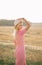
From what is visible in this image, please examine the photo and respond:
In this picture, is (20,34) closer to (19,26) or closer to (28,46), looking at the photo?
(19,26)

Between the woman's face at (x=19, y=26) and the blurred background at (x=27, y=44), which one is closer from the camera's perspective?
the woman's face at (x=19, y=26)

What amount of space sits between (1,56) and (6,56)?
0.25 ft

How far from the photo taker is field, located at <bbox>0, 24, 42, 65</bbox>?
2969 millimetres

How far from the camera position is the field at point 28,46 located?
2969 millimetres

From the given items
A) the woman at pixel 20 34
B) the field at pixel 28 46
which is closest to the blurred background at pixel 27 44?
the field at pixel 28 46

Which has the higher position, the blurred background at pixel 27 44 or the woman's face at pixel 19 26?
the woman's face at pixel 19 26

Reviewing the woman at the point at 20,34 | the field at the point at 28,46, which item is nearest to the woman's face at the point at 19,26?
the woman at the point at 20,34

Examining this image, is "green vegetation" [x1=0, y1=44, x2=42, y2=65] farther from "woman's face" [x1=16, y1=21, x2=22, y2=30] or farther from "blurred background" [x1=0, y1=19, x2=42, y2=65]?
"woman's face" [x1=16, y1=21, x2=22, y2=30]

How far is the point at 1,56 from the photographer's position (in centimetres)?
303

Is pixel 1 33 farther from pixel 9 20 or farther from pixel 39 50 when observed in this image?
pixel 39 50

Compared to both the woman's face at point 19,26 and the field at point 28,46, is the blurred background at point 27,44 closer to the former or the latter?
the field at point 28,46

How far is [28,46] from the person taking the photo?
118 inches

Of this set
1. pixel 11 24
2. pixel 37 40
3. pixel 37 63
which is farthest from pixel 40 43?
pixel 11 24

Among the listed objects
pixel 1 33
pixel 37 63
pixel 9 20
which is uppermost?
pixel 9 20
